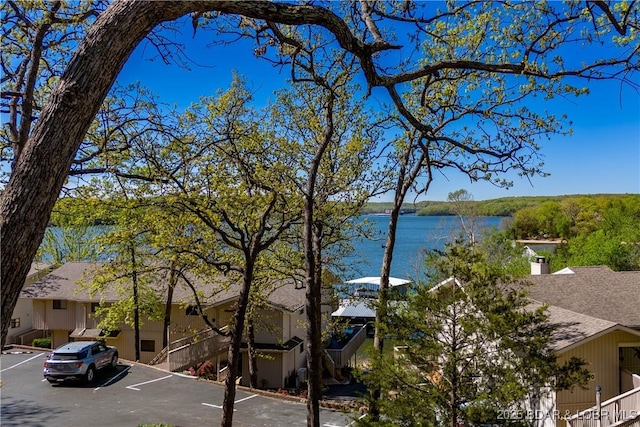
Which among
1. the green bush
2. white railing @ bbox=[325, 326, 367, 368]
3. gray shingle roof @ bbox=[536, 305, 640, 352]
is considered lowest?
white railing @ bbox=[325, 326, 367, 368]

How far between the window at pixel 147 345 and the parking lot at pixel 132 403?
643 centimetres

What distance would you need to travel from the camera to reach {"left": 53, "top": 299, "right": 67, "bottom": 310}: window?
27.2 m

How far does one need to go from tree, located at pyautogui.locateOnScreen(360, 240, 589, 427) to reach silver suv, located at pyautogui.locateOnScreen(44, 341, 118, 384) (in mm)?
13659

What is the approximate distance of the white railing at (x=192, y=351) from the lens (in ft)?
64.8

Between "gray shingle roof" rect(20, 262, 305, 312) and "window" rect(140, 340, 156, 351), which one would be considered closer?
"gray shingle roof" rect(20, 262, 305, 312)

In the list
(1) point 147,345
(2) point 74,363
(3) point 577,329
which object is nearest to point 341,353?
(1) point 147,345

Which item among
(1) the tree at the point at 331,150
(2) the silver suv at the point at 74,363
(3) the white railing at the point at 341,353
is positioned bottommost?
(3) the white railing at the point at 341,353

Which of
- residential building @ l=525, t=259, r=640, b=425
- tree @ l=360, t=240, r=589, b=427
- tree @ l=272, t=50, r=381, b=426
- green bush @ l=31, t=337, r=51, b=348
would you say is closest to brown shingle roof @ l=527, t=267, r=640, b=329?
residential building @ l=525, t=259, r=640, b=425

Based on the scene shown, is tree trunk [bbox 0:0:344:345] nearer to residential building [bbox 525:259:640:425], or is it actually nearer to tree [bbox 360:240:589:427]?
tree [bbox 360:240:589:427]

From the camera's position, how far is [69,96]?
8.97 feet

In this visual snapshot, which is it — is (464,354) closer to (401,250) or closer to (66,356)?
(66,356)

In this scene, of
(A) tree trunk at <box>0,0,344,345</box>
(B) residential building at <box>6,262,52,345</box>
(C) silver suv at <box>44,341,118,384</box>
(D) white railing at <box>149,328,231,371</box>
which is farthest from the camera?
(B) residential building at <box>6,262,52,345</box>

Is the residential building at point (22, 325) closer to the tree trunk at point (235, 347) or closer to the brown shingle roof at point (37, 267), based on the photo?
the brown shingle roof at point (37, 267)

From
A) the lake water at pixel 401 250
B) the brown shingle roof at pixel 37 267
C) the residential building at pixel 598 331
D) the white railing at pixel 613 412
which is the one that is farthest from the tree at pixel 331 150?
the brown shingle roof at pixel 37 267
